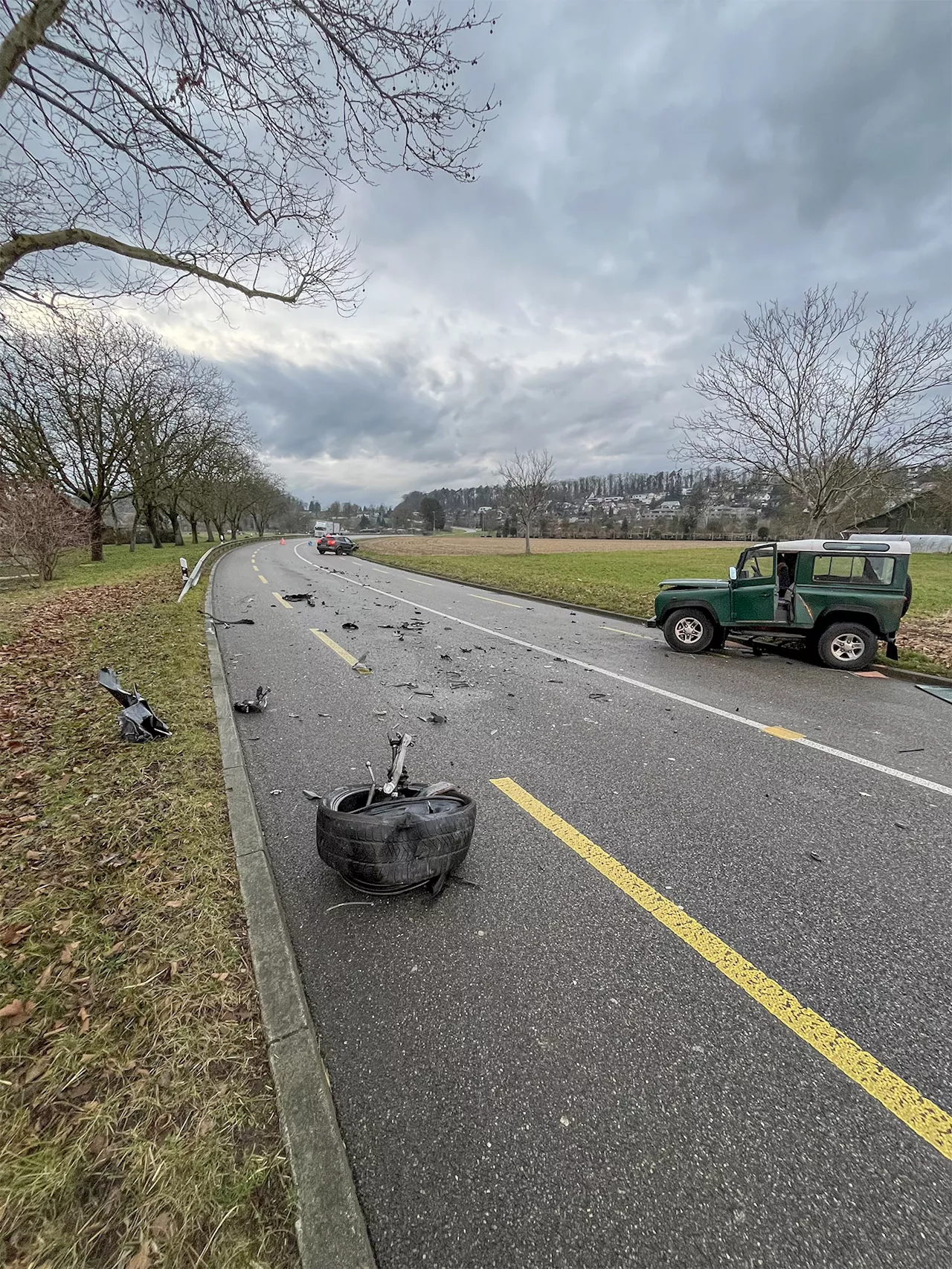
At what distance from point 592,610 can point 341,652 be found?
7.28 m

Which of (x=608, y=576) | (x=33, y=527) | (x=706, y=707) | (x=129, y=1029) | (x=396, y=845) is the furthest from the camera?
(x=608, y=576)

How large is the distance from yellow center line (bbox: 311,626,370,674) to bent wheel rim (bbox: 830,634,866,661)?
7.11 m

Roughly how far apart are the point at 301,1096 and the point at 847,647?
8.84 m

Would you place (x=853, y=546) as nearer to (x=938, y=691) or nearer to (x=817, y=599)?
(x=817, y=599)

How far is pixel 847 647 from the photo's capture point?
25.7 feet

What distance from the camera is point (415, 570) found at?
24938 mm

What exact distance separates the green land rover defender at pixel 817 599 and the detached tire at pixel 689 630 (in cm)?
2

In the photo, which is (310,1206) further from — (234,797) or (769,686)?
(769,686)

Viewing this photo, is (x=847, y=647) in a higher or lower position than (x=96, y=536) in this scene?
lower

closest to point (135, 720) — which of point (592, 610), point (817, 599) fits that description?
point (817, 599)

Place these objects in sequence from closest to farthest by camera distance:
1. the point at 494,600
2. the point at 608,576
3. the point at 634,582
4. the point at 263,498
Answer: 1. the point at 494,600
2. the point at 634,582
3. the point at 608,576
4. the point at 263,498

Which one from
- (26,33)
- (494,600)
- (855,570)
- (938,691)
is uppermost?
(26,33)

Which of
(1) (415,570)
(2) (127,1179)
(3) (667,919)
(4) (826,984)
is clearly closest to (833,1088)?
(4) (826,984)

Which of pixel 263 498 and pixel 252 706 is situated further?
pixel 263 498
